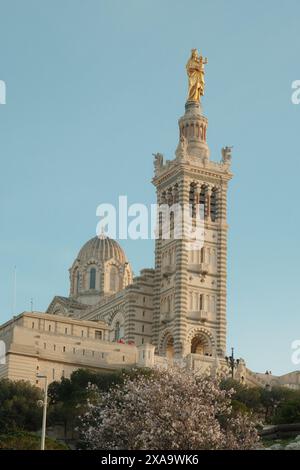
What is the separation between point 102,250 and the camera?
144 metres

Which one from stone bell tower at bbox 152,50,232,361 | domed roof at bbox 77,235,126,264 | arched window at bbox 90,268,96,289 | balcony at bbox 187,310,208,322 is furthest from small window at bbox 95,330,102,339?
domed roof at bbox 77,235,126,264

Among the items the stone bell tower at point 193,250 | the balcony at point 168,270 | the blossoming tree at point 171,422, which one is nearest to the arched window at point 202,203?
the stone bell tower at point 193,250

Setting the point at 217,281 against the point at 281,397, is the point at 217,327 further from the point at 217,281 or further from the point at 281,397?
the point at 281,397

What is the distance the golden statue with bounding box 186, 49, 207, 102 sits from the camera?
129000 millimetres

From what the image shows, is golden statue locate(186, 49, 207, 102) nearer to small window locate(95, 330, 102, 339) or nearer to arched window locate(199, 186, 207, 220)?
arched window locate(199, 186, 207, 220)

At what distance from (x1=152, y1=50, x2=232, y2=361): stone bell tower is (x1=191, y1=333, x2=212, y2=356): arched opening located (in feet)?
0.34

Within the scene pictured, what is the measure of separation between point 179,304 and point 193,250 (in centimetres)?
Answer: 667

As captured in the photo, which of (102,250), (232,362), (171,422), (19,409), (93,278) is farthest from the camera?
(102,250)

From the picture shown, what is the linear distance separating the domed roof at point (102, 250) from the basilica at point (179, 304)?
11042 millimetres

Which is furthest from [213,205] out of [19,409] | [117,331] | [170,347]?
[19,409]

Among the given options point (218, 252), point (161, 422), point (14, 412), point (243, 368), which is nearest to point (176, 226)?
point (218, 252)

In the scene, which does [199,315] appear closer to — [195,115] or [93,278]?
[195,115]

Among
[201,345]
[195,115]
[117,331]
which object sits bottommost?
[201,345]

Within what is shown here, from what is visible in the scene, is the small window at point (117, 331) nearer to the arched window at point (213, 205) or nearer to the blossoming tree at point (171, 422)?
the arched window at point (213, 205)
